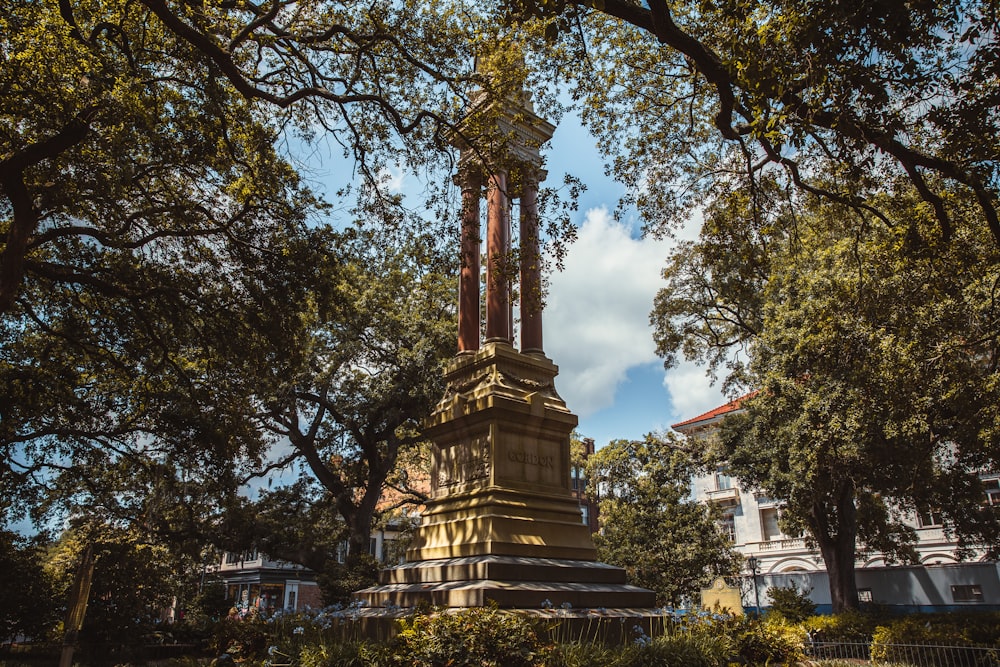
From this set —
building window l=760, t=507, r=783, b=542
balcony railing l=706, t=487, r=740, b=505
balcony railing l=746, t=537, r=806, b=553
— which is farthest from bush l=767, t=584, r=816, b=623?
balcony railing l=706, t=487, r=740, b=505

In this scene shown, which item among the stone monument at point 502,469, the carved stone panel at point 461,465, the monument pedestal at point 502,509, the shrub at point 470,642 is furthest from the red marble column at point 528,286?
the shrub at point 470,642

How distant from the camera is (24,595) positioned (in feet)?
47.0

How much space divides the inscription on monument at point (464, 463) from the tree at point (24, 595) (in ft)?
33.8

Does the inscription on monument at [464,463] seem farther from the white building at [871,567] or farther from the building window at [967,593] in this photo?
the building window at [967,593]

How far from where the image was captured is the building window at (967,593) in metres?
31.4

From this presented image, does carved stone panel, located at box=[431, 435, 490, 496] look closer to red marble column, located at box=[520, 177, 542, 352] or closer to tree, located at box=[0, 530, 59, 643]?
red marble column, located at box=[520, 177, 542, 352]

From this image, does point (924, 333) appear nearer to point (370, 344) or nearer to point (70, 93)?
point (70, 93)

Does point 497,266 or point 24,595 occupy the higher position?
point 497,266

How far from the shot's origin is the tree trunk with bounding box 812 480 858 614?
21.9 m

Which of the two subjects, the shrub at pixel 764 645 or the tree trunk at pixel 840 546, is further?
the tree trunk at pixel 840 546

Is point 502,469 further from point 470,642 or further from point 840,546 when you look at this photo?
point 840,546

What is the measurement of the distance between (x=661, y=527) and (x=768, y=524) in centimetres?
1919

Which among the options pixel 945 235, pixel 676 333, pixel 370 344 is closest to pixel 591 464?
pixel 676 333

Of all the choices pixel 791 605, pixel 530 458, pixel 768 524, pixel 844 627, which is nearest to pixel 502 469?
pixel 530 458
